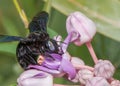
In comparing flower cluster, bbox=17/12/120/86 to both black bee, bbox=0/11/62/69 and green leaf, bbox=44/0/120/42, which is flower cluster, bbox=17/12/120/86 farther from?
green leaf, bbox=44/0/120/42

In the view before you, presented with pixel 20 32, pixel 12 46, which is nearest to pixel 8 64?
pixel 20 32

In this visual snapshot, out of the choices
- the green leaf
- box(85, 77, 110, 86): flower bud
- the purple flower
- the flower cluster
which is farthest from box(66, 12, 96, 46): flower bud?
the green leaf

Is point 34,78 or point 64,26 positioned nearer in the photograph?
point 34,78

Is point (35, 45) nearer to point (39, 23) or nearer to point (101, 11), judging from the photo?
point (39, 23)

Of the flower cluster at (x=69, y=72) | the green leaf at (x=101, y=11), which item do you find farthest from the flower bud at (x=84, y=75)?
the green leaf at (x=101, y=11)

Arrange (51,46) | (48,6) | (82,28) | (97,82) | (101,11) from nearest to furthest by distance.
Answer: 1. (97,82)
2. (51,46)
3. (82,28)
4. (48,6)
5. (101,11)

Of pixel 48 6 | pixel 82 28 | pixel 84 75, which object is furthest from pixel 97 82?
pixel 48 6
